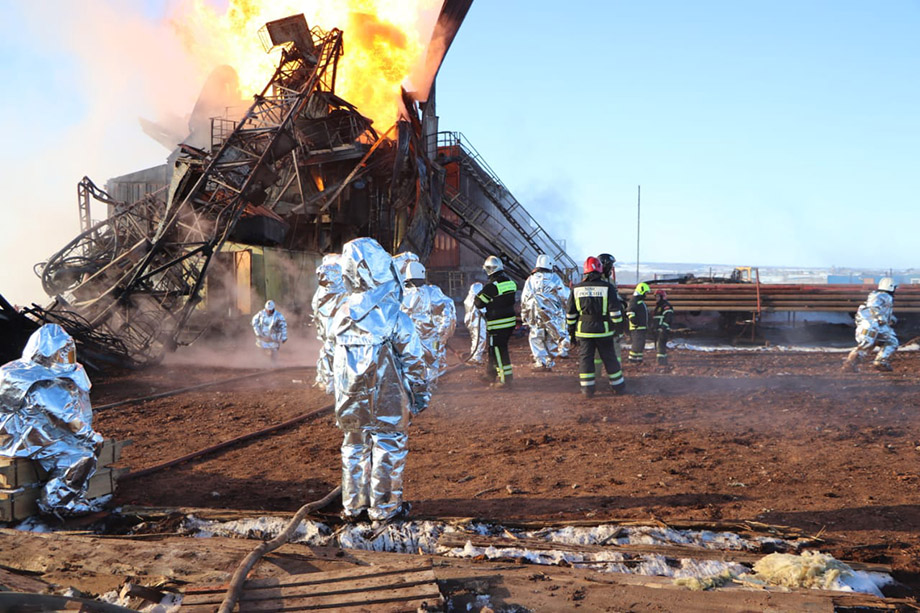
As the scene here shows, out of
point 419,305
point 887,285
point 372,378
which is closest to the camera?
point 372,378

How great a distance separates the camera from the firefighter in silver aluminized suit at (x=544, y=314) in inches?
493

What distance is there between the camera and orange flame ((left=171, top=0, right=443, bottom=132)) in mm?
20812

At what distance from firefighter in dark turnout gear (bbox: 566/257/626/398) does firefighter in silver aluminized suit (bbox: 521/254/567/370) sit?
9.12ft

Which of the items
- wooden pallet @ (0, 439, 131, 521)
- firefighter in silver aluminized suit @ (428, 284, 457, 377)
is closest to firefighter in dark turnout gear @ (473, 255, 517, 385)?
firefighter in silver aluminized suit @ (428, 284, 457, 377)

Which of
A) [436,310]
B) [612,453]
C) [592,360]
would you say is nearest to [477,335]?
[436,310]

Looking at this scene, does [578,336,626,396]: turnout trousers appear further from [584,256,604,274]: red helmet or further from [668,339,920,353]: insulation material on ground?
[668,339,920,353]: insulation material on ground

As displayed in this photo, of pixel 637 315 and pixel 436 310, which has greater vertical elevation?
pixel 436 310

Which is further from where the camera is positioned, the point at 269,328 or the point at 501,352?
the point at 269,328

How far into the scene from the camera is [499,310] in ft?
33.9

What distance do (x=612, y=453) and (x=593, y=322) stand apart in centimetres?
307

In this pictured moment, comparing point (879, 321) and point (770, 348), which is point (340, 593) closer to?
point (879, 321)

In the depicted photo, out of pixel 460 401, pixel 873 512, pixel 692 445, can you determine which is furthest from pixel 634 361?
pixel 873 512

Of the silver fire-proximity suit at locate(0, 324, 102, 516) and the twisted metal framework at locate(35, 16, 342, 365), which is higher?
the twisted metal framework at locate(35, 16, 342, 365)

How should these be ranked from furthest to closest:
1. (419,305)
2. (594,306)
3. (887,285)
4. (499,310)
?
(887,285) < (499,310) < (419,305) < (594,306)
